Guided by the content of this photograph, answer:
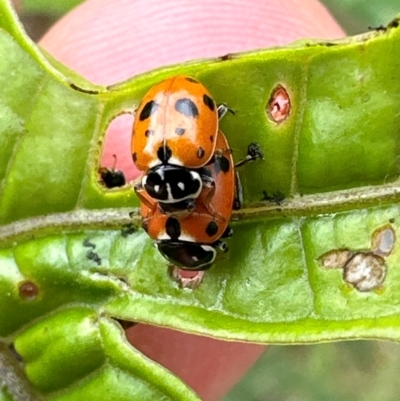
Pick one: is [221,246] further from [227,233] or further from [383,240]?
[383,240]

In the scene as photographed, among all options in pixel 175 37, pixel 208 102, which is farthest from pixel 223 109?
pixel 175 37

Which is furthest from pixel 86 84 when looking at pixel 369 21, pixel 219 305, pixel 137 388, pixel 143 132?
pixel 369 21

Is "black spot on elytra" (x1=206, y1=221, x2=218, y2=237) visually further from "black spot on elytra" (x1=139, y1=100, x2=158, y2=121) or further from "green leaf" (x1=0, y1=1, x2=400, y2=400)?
"black spot on elytra" (x1=139, y1=100, x2=158, y2=121)

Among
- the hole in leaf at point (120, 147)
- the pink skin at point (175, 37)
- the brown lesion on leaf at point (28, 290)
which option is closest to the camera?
the brown lesion on leaf at point (28, 290)

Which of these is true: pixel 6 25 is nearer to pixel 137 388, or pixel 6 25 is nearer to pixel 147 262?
pixel 147 262

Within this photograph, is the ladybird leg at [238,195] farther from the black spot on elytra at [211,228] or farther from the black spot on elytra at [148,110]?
the black spot on elytra at [148,110]

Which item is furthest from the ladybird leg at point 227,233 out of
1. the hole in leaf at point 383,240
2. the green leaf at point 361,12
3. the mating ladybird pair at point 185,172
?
the green leaf at point 361,12

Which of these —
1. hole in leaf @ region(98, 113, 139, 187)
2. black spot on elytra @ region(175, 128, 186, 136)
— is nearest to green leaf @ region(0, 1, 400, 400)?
black spot on elytra @ region(175, 128, 186, 136)
